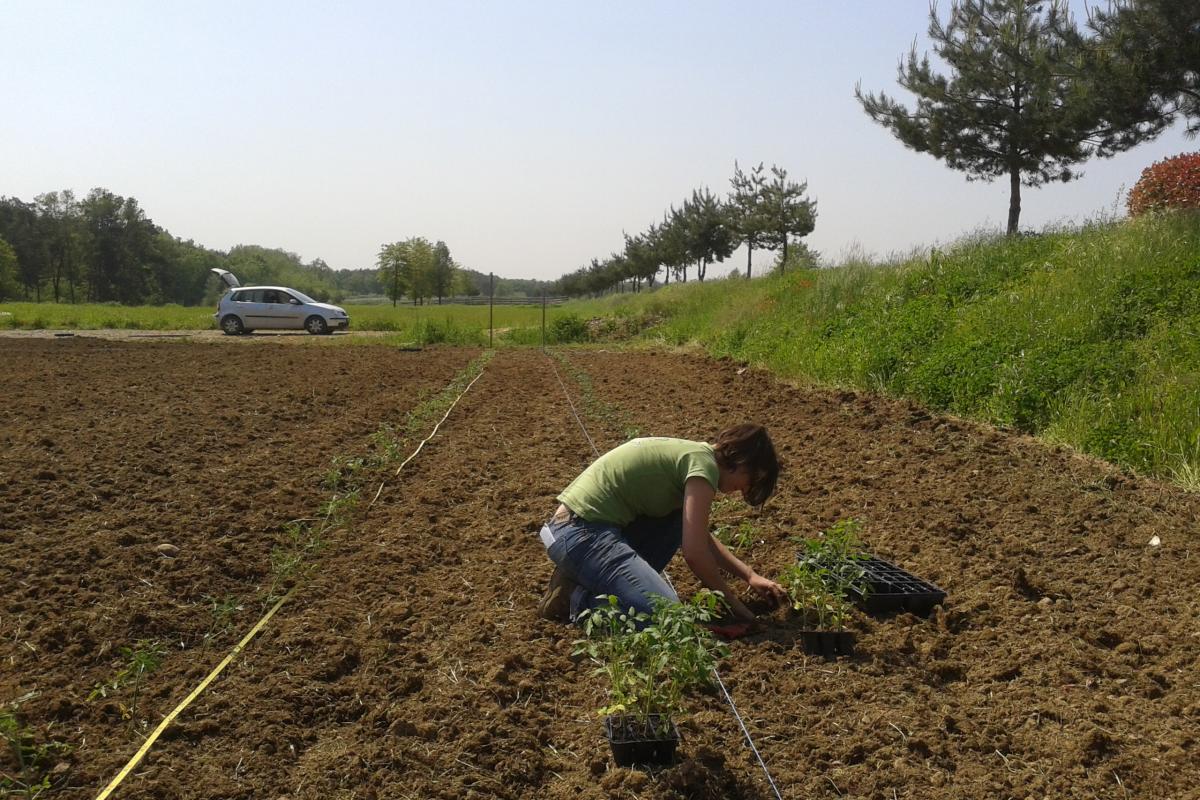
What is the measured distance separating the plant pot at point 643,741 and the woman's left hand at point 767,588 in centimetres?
112

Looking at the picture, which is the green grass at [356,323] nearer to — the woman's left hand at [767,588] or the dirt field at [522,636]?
the dirt field at [522,636]

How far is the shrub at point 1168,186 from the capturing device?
1295 centimetres

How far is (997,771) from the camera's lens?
299cm

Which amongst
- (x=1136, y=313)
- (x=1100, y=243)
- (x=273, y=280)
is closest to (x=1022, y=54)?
(x=1100, y=243)

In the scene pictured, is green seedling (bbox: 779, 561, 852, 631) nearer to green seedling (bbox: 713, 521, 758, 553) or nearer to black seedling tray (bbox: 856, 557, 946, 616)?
black seedling tray (bbox: 856, 557, 946, 616)

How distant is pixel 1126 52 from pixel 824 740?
436 inches

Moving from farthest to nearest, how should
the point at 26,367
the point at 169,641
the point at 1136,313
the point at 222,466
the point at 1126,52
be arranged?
the point at 26,367 < the point at 1126,52 < the point at 1136,313 < the point at 222,466 < the point at 169,641

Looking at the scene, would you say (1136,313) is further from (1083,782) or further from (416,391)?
(416,391)

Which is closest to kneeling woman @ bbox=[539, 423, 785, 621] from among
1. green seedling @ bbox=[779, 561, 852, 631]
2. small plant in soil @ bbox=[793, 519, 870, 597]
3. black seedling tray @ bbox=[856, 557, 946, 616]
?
green seedling @ bbox=[779, 561, 852, 631]

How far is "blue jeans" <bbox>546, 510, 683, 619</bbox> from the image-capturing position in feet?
12.5

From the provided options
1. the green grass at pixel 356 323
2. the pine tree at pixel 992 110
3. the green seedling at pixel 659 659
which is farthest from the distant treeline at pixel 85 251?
the green seedling at pixel 659 659

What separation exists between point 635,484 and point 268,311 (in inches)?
1055

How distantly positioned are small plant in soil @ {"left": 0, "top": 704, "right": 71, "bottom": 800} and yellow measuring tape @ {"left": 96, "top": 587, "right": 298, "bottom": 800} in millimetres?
201

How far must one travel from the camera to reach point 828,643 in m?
3.90
